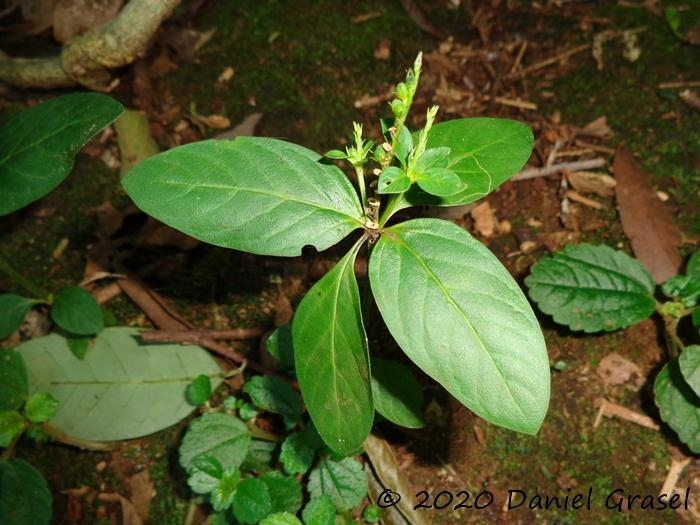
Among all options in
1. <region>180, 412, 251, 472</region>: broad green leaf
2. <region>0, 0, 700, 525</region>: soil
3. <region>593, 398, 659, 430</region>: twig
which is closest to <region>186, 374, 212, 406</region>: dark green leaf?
<region>180, 412, 251, 472</region>: broad green leaf

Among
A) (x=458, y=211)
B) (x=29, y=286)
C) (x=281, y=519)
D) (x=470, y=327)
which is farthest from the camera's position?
(x=458, y=211)

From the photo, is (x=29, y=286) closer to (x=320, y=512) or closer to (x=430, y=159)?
(x=320, y=512)

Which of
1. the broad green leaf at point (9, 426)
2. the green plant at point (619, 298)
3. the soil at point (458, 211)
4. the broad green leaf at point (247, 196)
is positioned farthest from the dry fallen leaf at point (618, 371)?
the broad green leaf at point (9, 426)

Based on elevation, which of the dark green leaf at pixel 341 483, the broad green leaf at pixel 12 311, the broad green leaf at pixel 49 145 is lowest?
the dark green leaf at pixel 341 483

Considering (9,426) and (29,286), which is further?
(29,286)

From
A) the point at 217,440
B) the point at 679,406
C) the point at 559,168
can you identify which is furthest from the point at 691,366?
the point at 217,440

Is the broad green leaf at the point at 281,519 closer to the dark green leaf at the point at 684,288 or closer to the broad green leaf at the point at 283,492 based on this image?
the broad green leaf at the point at 283,492

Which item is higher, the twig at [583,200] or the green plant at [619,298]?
the twig at [583,200]
